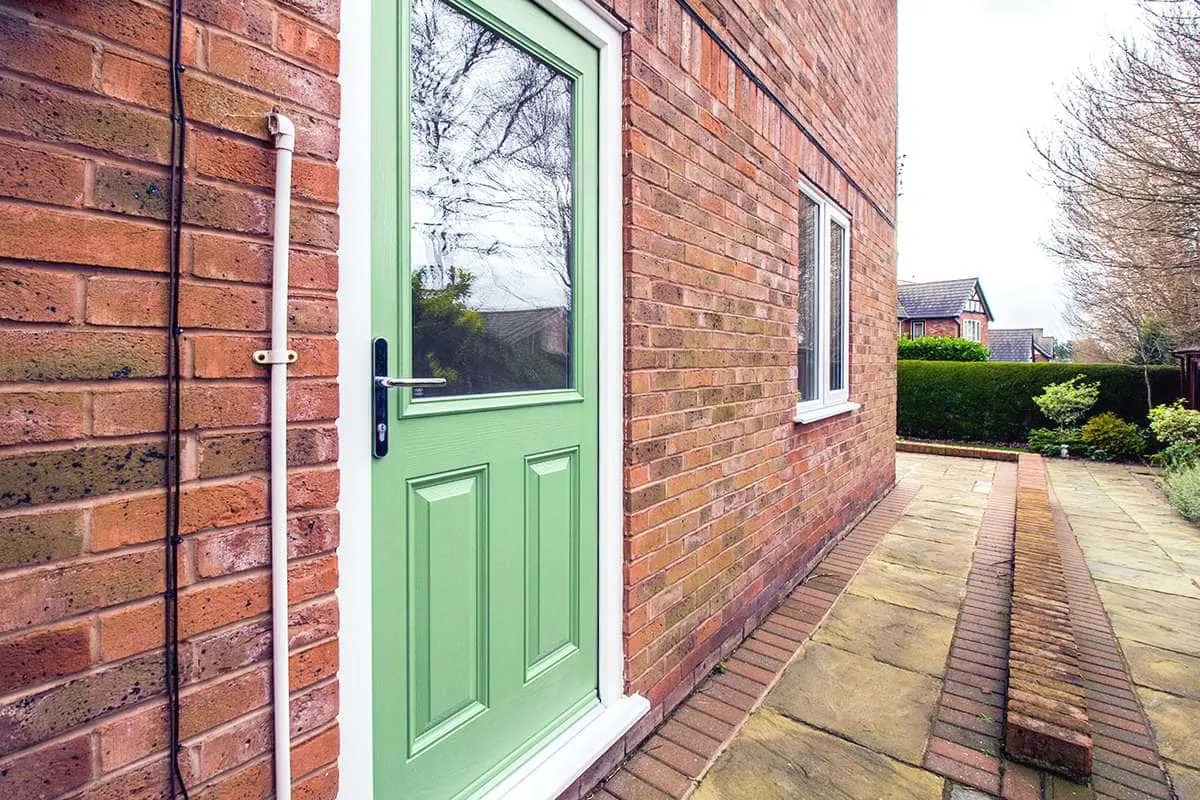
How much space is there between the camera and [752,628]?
3.24 m

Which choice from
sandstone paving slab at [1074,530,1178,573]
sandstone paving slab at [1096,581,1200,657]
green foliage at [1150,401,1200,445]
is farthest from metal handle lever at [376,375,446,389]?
green foliage at [1150,401,1200,445]

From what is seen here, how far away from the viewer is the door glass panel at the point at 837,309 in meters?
4.83

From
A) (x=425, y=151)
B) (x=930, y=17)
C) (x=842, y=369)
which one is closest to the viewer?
(x=425, y=151)

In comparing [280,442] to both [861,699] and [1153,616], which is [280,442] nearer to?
[861,699]

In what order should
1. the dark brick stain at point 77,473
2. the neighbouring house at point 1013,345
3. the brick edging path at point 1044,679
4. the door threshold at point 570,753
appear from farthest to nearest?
the neighbouring house at point 1013,345, the brick edging path at point 1044,679, the door threshold at point 570,753, the dark brick stain at point 77,473

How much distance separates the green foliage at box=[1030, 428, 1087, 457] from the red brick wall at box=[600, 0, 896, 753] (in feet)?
28.6

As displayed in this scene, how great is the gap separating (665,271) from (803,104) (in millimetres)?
2202

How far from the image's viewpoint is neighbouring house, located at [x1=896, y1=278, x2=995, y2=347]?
3183 centimetres

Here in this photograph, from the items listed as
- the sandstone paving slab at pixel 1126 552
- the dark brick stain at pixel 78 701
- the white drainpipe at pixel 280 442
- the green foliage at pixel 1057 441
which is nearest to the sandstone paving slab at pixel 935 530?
the sandstone paving slab at pixel 1126 552

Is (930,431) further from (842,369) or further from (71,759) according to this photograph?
(71,759)

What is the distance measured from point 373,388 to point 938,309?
119 feet

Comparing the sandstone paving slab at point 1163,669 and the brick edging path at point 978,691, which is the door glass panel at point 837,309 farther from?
the sandstone paving slab at point 1163,669

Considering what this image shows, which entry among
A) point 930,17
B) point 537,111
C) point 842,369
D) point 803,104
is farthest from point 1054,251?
point 537,111

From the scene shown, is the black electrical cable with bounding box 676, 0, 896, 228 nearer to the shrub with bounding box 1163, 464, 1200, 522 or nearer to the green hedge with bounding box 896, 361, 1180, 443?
the shrub with bounding box 1163, 464, 1200, 522
